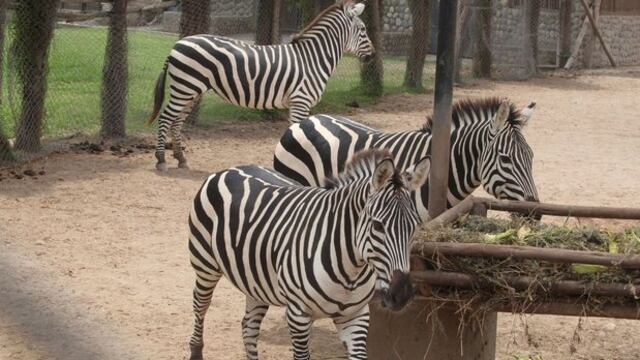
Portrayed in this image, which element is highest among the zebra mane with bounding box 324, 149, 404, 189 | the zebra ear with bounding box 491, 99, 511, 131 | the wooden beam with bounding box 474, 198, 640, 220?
the zebra ear with bounding box 491, 99, 511, 131

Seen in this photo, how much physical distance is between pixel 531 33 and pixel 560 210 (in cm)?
1674

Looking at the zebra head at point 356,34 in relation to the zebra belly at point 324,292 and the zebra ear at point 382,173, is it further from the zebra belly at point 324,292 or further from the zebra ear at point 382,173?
the zebra ear at point 382,173

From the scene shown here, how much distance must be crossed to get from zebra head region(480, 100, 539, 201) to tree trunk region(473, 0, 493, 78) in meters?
14.3

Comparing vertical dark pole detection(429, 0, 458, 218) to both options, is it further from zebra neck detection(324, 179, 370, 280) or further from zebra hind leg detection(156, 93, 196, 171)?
zebra hind leg detection(156, 93, 196, 171)

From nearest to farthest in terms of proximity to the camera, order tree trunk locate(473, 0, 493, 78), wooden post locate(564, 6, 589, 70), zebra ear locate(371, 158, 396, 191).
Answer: zebra ear locate(371, 158, 396, 191) → tree trunk locate(473, 0, 493, 78) → wooden post locate(564, 6, 589, 70)

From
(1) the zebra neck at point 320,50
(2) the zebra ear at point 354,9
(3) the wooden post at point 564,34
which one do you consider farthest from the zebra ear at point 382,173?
(3) the wooden post at point 564,34

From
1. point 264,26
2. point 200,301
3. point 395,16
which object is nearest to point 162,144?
point 264,26

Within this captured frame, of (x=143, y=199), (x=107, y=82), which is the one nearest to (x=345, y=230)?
(x=143, y=199)

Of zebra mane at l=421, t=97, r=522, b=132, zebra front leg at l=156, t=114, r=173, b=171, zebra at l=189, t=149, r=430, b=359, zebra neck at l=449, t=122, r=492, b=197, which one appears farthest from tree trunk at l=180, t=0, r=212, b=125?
zebra at l=189, t=149, r=430, b=359

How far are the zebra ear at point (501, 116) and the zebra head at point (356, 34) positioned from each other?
20.9ft

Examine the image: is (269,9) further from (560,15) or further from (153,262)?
(560,15)

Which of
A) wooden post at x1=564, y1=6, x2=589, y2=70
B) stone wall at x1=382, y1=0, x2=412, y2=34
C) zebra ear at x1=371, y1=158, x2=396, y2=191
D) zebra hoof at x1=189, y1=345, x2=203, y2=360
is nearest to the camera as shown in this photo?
zebra ear at x1=371, y1=158, x2=396, y2=191

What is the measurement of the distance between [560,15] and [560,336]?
18.1m

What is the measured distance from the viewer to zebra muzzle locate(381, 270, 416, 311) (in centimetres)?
457
